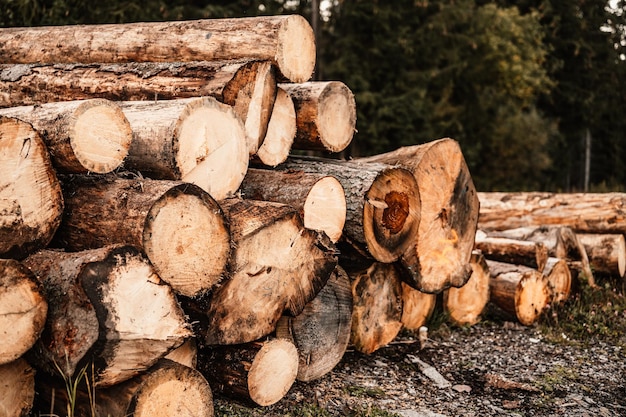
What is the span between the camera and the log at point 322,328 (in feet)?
12.8

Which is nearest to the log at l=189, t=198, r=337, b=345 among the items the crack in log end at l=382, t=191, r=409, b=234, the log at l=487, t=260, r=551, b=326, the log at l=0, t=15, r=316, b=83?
the crack in log end at l=382, t=191, r=409, b=234

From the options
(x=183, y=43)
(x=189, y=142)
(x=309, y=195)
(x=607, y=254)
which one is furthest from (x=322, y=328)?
(x=607, y=254)

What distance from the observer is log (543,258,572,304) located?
582 centimetres

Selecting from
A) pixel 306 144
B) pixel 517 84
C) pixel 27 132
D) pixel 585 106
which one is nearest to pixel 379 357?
pixel 306 144

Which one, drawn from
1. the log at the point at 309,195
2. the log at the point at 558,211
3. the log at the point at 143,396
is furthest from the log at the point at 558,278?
the log at the point at 143,396

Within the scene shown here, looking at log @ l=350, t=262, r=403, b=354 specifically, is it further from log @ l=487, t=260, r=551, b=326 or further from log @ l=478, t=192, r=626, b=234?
log @ l=478, t=192, r=626, b=234

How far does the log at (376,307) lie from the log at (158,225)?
1557 mm

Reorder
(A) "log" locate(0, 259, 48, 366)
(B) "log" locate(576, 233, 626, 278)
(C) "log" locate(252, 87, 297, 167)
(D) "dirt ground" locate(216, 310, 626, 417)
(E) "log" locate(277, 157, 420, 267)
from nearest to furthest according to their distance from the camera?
1. (A) "log" locate(0, 259, 48, 366)
2. (D) "dirt ground" locate(216, 310, 626, 417)
3. (E) "log" locate(277, 157, 420, 267)
4. (C) "log" locate(252, 87, 297, 167)
5. (B) "log" locate(576, 233, 626, 278)

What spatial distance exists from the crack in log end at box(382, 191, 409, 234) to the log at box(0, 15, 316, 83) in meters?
1.06

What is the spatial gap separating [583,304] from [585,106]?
1629 centimetres

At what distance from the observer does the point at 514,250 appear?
5914mm

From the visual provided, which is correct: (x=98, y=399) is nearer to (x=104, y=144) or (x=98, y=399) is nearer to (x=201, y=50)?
(x=104, y=144)

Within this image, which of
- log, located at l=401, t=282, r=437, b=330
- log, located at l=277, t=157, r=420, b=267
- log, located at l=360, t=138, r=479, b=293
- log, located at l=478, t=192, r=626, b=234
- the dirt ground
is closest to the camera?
the dirt ground

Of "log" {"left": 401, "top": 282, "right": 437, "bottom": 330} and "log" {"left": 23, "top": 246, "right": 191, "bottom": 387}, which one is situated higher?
"log" {"left": 23, "top": 246, "right": 191, "bottom": 387}
